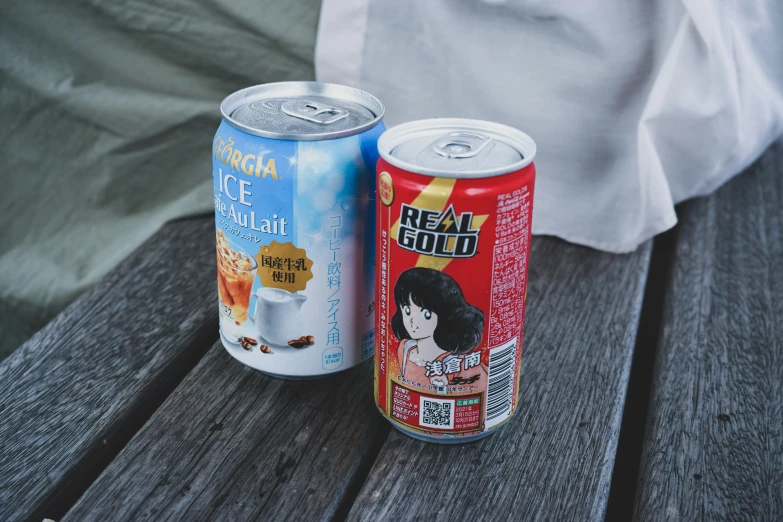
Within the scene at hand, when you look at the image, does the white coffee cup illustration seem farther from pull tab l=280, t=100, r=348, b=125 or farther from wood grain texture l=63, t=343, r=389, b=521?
pull tab l=280, t=100, r=348, b=125

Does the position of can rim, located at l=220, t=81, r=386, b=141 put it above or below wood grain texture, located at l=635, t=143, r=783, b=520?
above

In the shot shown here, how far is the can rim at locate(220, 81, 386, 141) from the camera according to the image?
31.3 inches

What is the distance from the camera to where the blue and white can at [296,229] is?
31.2 inches

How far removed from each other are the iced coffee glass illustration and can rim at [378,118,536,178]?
0.20 meters

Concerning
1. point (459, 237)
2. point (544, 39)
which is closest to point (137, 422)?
point (459, 237)

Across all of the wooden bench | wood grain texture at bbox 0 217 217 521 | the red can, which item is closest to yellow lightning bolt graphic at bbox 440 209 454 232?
the red can

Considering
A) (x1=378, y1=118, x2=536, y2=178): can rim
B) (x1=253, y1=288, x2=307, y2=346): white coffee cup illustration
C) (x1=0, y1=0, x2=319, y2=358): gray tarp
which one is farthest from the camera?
(x1=0, y1=0, x2=319, y2=358): gray tarp

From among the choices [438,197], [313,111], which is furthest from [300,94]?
[438,197]

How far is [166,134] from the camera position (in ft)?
4.31

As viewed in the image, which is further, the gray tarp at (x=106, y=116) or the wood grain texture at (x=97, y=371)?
the gray tarp at (x=106, y=116)

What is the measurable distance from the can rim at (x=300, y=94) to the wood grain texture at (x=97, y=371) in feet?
1.01

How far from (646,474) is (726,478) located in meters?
0.08

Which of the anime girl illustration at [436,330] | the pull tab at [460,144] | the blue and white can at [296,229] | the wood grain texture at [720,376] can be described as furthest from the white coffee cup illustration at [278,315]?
the wood grain texture at [720,376]

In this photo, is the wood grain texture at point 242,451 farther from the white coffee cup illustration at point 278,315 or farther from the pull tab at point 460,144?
the pull tab at point 460,144
